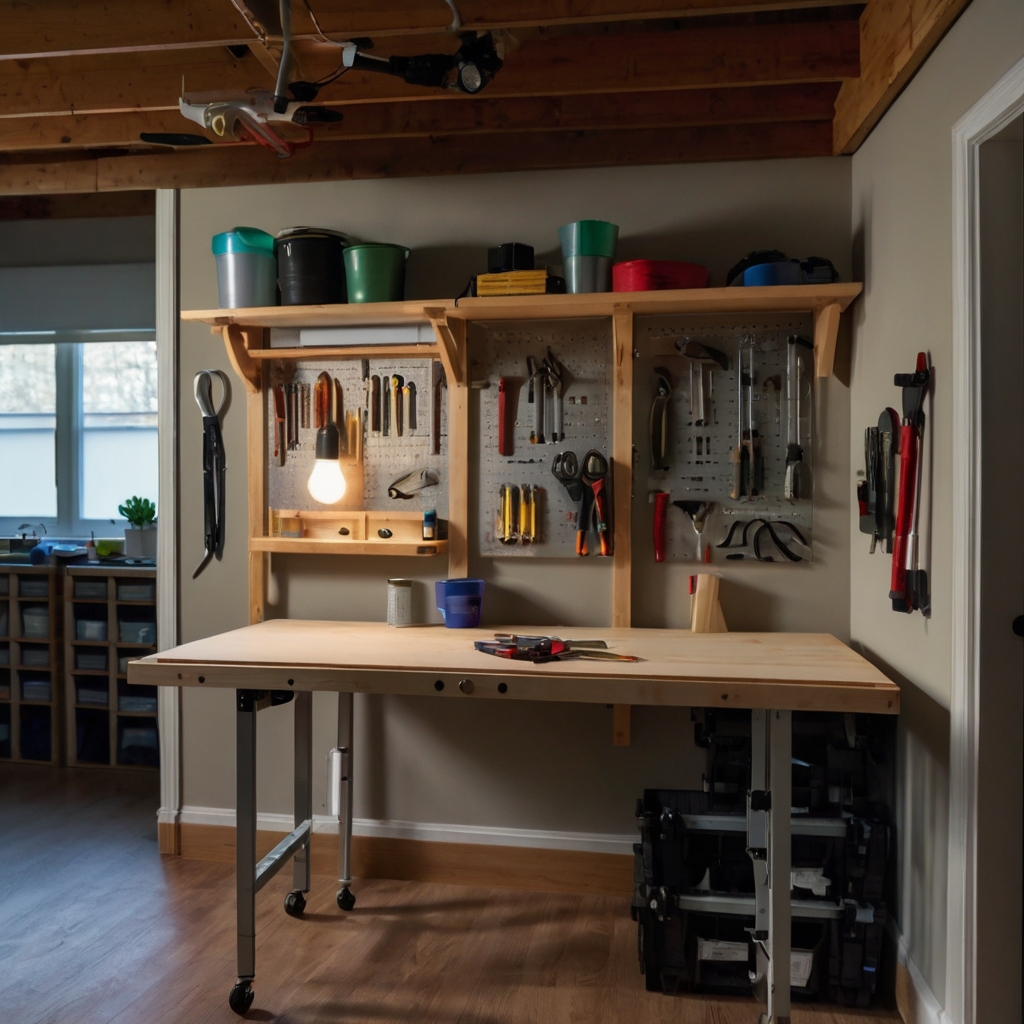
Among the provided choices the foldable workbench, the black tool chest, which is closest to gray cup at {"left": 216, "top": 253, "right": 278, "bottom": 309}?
the foldable workbench

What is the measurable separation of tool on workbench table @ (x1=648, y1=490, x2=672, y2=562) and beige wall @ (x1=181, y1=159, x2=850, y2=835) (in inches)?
2.7

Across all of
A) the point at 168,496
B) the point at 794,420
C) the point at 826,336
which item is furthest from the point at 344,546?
the point at 826,336

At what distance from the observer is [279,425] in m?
3.20

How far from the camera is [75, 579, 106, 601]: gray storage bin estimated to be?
4.33m

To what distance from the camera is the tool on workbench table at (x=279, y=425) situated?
3.20 metres

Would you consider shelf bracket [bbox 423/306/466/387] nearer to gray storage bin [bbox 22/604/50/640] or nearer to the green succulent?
the green succulent

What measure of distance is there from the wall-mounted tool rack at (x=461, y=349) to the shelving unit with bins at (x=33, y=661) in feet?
5.85

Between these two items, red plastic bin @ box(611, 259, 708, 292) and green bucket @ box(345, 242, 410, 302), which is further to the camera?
green bucket @ box(345, 242, 410, 302)

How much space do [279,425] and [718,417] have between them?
5.05ft

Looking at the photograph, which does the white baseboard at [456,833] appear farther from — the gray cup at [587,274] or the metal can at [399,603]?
the gray cup at [587,274]

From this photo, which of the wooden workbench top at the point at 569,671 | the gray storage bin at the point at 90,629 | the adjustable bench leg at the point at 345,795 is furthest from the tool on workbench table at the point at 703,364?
the gray storage bin at the point at 90,629

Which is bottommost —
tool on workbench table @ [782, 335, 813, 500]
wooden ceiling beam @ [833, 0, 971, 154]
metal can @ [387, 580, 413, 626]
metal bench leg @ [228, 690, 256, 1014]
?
metal bench leg @ [228, 690, 256, 1014]

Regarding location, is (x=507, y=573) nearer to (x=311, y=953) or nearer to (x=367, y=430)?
(x=367, y=430)

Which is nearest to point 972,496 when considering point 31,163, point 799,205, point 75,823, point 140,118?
point 799,205
